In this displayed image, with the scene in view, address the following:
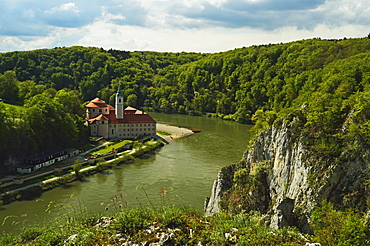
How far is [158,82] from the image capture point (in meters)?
156

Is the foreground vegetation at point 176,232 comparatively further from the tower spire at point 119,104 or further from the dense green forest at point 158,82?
the tower spire at point 119,104

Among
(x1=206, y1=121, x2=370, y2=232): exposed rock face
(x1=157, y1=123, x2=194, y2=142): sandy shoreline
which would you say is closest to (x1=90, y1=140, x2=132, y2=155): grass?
(x1=157, y1=123, x2=194, y2=142): sandy shoreline

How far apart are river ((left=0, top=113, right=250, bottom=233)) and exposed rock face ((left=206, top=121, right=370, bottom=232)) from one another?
5061mm

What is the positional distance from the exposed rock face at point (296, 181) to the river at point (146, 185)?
16.6 ft

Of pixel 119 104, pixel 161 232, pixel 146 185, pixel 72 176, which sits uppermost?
pixel 119 104

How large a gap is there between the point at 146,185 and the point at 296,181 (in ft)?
74.5

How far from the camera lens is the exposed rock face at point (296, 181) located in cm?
1795

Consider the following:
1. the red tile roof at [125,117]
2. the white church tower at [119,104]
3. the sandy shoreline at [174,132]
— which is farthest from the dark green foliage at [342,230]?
the white church tower at [119,104]

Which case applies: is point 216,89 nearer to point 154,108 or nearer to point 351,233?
point 154,108

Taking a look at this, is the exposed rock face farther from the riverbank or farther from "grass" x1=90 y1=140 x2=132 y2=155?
"grass" x1=90 y1=140 x2=132 y2=155

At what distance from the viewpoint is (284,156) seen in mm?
22719

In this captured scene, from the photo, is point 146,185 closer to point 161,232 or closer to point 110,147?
point 110,147

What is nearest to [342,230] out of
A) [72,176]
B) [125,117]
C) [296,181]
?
[296,181]

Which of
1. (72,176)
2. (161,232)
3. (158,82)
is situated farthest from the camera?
(158,82)
